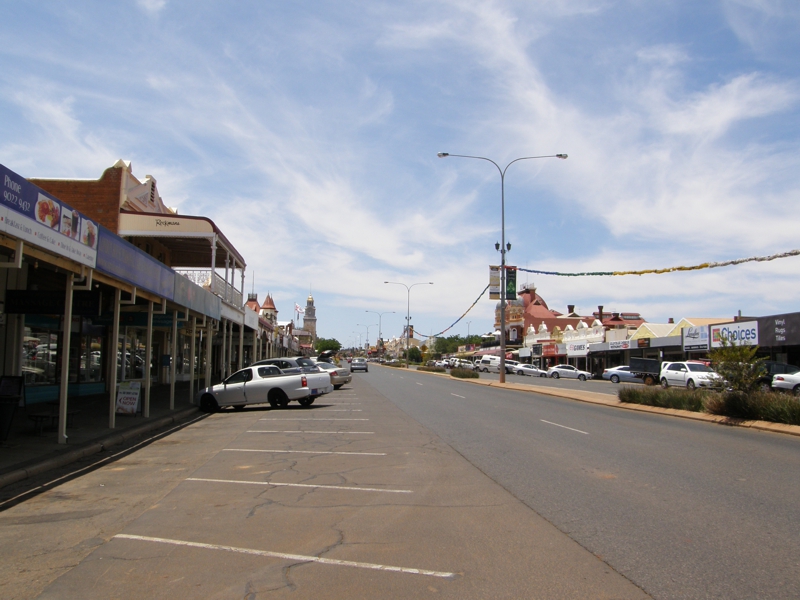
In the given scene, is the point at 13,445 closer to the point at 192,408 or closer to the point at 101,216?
the point at 192,408

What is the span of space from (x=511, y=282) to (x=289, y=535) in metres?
29.5

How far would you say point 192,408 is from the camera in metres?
20.8

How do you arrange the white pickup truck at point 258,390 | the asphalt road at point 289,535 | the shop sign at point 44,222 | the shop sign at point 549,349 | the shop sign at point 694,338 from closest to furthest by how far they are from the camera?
the asphalt road at point 289,535 → the shop sign at point 44,222 → the white pickup truck at point 258,390 → the shop sign at point 694,338 → the shop sign at point 549,349

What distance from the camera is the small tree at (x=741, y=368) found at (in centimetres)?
1741

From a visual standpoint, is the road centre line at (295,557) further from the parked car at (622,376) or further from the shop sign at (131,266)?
the parked car at (622,376)

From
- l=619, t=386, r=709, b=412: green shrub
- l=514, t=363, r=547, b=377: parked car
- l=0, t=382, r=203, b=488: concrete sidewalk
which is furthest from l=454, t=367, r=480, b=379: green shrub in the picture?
l=0, t=382, r=203, b=488: concrete sidewalk

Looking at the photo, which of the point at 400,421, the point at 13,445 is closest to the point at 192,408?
the point at 400,421

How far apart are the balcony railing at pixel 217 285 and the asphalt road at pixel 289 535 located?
15.3 meters

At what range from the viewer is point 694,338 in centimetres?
4697

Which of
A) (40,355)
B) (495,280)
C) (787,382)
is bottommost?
(787,382)

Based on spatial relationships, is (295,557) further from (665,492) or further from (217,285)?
(217,285)

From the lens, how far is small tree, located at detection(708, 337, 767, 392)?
17.4 metres

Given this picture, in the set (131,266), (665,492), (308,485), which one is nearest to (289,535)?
(308,485)

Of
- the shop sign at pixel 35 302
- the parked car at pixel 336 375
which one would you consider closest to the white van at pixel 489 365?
the parked car at pixel 336 375
